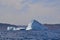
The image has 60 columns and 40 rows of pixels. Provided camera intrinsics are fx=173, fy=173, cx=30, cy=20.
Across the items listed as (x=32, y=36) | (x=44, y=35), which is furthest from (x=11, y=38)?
(x=44, y=35)

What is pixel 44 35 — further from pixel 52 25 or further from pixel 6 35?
pixel 52 25

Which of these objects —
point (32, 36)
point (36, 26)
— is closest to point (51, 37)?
point (32, 36)

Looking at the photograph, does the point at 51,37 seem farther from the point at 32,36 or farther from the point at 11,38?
the point at 11,38

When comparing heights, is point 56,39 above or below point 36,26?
below

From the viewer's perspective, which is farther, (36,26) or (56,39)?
(36,26)

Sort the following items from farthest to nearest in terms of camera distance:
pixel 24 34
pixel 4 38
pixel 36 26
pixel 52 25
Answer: pixel 52 25
pixel 36 26
pixel 24 34
pixel 4 38

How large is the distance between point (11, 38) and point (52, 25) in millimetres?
23225

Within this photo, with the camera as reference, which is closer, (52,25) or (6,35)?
(6,35)

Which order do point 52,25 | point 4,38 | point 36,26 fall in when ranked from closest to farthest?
point 4,38, point 36,26, point 52,25

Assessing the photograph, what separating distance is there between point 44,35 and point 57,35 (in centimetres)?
84

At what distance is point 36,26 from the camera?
14.4 m

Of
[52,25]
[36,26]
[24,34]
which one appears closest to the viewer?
[24,34]

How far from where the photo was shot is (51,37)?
9.82 metres

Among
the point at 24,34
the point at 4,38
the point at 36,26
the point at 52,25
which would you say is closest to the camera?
the point at 4,38
